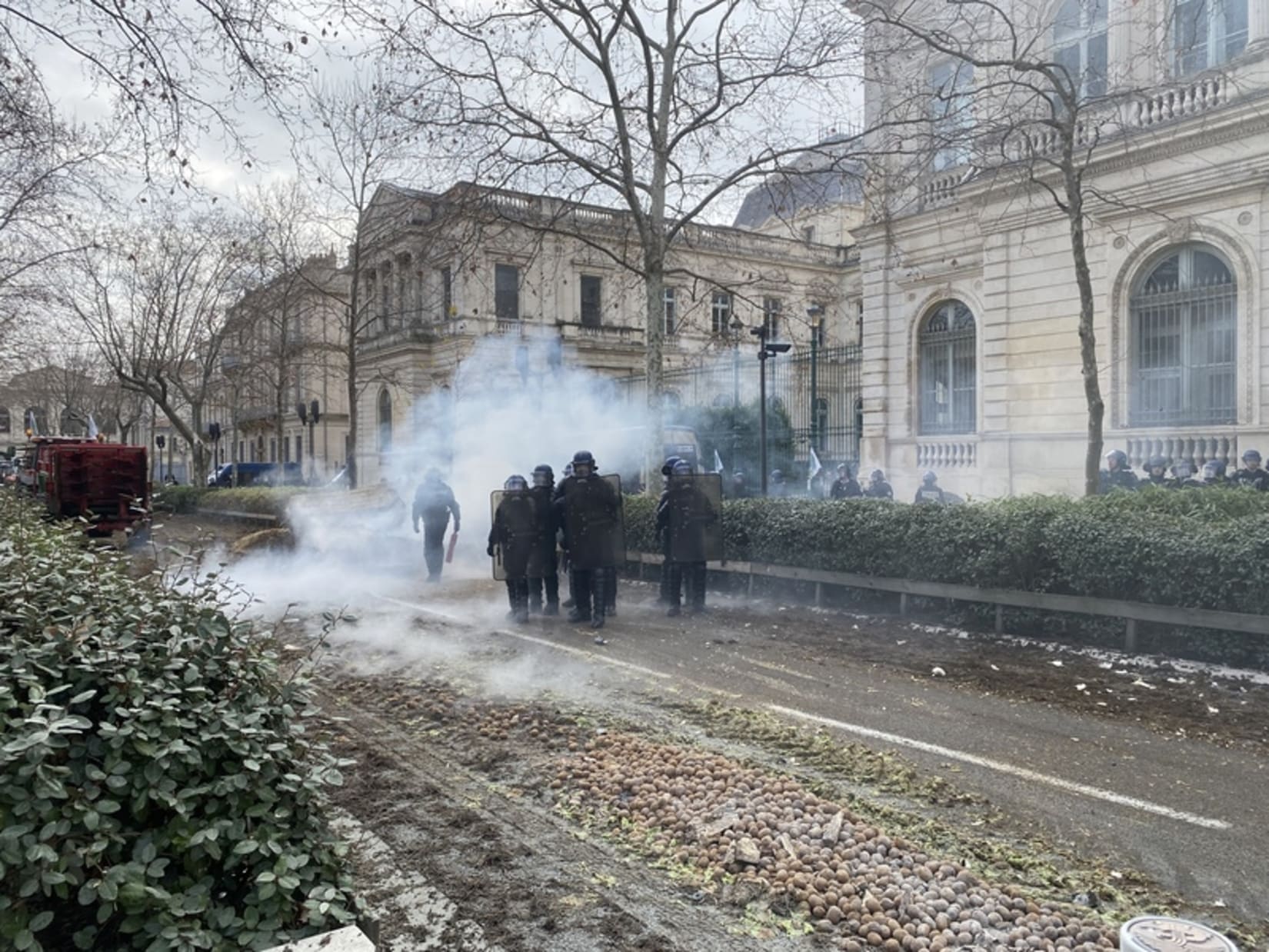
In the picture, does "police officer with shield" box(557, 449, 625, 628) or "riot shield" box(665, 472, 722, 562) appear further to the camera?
"riot shield" box(665, 472, 722, 562)

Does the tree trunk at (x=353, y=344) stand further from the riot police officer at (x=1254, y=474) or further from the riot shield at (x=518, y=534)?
the riot police officer at (x=1254, y=474)

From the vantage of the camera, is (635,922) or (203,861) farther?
(635,922)

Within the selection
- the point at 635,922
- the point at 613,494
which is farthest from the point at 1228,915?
the point at 613,494

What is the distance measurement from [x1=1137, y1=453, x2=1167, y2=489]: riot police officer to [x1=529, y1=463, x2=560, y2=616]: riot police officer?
30.1ft

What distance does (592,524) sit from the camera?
9.74 metres

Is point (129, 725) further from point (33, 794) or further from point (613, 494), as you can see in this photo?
point (613, 494)

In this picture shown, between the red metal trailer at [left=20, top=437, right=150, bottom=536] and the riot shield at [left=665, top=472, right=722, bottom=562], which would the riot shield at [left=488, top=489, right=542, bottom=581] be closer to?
the riot shield at [left=665, top=472, right=722, bottom=562]

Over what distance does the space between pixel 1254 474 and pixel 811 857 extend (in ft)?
35.1

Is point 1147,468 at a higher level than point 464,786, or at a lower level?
higher

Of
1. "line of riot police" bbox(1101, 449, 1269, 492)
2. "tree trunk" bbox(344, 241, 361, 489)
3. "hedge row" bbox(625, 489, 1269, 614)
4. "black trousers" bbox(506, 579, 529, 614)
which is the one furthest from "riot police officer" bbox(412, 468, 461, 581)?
"tree trunk" bbox(344, 241, 361, 489)

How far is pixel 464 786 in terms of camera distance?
483cm

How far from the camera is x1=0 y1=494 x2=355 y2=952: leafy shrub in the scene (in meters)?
2.05

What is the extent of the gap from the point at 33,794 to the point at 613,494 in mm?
8050

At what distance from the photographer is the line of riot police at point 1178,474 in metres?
11.4
